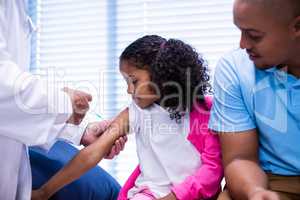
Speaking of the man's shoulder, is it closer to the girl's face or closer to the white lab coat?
the girl's face

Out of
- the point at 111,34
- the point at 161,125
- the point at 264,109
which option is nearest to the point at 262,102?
the point at 264,109

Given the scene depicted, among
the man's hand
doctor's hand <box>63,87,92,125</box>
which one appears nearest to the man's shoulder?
the man's hand

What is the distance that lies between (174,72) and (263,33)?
0.39 metres

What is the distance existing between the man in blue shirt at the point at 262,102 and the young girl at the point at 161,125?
134 mm

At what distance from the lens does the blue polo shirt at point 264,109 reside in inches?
46.7

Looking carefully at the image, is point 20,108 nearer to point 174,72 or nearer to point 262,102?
point 174,72

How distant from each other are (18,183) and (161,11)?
4.05 feet

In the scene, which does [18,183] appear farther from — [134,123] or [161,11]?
[161,11]

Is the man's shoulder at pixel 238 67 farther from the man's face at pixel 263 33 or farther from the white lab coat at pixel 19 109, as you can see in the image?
the white lab coat at pixel 19 109

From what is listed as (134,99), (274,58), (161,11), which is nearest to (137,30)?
(161,11)

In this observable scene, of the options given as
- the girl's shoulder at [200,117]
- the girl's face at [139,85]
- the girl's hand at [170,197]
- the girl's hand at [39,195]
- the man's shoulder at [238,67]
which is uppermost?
the man's shoulder at [238,67]

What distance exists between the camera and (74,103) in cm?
139

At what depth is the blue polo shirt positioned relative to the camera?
3.89 ft

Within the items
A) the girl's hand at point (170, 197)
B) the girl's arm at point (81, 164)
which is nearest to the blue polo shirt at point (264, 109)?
the girl's hand at point (170, 197)
